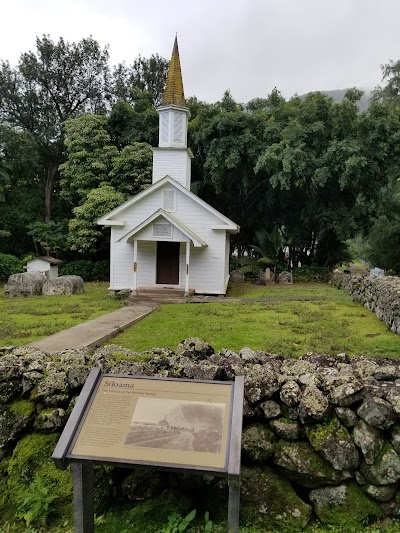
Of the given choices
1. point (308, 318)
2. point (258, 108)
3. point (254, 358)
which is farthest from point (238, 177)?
point (254, 358)

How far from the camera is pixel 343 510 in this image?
3383mm

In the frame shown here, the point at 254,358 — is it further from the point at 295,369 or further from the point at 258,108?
the point at 258,108

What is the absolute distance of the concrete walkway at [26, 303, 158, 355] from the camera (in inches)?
313

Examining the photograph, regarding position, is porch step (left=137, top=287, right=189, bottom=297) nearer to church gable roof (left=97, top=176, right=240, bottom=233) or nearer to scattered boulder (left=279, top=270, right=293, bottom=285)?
church gable roof (left=97, top=176, right=240, bottom=233)

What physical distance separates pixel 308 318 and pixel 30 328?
7441 millimetres

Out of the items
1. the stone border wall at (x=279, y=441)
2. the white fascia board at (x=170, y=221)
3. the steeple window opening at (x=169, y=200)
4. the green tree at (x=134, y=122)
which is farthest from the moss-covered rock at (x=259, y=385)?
the green tree at (x=134, y=122)

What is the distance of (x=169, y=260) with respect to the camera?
1861cm

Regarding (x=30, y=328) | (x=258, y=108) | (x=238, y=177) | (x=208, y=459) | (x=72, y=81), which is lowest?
(x=30, y=328)

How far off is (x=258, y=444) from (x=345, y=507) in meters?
0.85

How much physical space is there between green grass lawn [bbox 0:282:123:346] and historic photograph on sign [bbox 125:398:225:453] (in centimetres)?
620

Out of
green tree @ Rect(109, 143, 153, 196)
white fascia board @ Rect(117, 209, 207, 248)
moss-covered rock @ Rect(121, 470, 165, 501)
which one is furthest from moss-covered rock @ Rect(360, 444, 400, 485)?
green tree @ Rect(109, 143, 153, 196)

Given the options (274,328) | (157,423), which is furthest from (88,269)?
(157,423)

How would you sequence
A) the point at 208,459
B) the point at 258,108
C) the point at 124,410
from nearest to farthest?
the point at 208,459 → the point at 124,410 → the point at 258,108

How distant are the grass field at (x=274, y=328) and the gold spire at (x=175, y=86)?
1108cm
